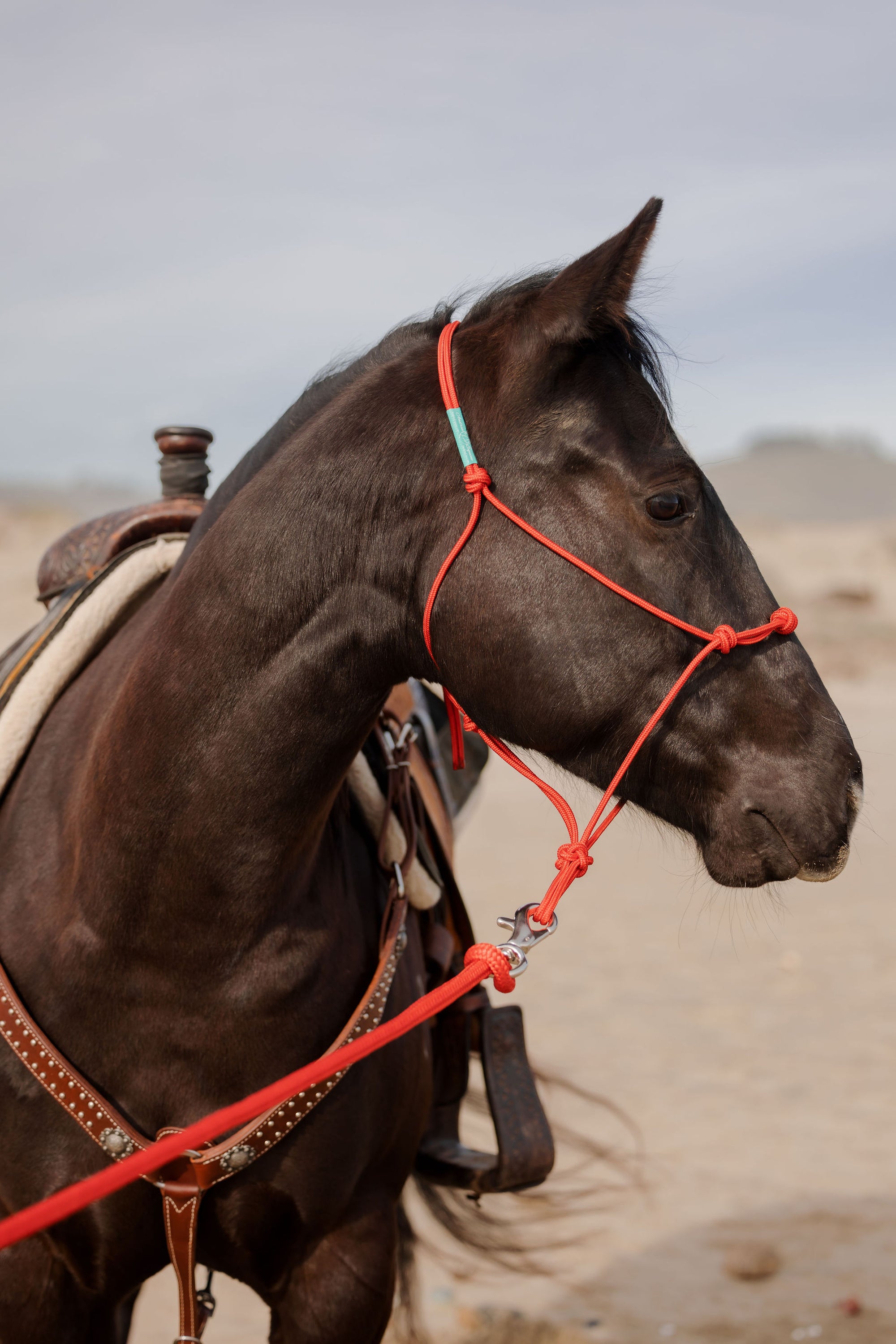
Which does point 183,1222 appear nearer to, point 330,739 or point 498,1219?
point 330,739

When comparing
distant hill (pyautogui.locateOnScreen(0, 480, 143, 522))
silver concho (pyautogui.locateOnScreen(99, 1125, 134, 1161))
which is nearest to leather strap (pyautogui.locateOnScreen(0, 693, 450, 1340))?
silver concho (pyautogui.locateOnScreen(99, 1125, 134, 1161))

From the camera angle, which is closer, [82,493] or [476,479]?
[476,479]

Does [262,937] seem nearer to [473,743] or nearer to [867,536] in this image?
[473,743]

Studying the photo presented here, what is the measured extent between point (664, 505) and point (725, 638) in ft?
0.58

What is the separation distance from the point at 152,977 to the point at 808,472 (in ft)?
315

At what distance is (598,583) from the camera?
4.33ft

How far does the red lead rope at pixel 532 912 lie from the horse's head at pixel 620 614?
0.02 meters

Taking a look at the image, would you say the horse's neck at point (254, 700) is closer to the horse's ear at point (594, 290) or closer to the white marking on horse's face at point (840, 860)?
the horse's ear at point (594, 290)

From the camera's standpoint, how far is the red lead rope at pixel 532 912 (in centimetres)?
114

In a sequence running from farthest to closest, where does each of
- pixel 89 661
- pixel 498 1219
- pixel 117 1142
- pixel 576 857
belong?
pixel 498 1219 → pixel 89 661 → pixel 117 1142 → pixel 576 857

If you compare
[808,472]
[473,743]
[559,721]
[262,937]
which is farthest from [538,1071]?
[808,472]

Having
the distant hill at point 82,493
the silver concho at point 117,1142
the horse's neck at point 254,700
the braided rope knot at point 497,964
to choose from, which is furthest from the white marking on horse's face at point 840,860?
the distant hill at point 82,493

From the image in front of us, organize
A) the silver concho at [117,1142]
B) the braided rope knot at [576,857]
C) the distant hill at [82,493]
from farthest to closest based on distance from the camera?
the distant hill at [82,493]
the silver concho at [117,1142]
the braided rope knot at [576,857]

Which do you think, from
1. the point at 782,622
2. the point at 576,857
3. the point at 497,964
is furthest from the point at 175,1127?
the point at 782,622
